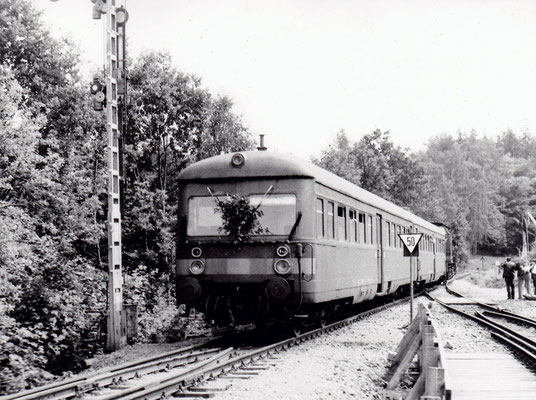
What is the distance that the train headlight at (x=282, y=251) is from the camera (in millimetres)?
12430

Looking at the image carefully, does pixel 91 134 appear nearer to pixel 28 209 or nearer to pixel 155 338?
pixel 28 209

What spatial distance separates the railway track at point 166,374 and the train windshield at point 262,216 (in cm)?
191

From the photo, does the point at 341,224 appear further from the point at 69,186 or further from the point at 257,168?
the point at 69,186

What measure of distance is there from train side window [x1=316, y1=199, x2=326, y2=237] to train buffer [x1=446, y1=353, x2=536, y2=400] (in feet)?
9.63

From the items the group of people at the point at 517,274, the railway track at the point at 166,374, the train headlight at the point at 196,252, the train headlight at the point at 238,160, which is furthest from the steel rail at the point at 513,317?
the train headlight at the point at 196,252

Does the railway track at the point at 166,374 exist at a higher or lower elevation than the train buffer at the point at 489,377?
higher

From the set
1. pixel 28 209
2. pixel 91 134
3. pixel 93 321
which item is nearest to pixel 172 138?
pixel 91 134

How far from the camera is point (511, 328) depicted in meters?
17.4

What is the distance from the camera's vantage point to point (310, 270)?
40.8ft

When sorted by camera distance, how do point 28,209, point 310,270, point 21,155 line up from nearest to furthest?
point 310,270
point 21,155
point 28,209

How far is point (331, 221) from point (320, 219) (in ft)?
2.68

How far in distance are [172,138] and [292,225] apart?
22.2m

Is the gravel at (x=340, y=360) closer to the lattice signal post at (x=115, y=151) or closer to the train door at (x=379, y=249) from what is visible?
the lattice signal post at (x=115, y=151)

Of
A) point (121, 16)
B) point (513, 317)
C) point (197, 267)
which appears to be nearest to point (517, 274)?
point (513, 317)
